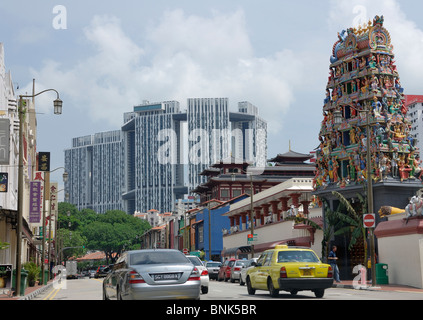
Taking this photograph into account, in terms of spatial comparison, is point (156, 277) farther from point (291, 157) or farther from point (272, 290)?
point (291, 157)

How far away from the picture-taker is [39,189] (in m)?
60.0

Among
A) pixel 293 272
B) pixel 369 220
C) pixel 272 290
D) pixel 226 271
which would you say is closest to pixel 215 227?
pixel 226 271

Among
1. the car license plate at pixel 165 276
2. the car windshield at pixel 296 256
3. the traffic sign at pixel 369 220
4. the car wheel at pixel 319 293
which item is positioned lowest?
the car wheel at pixel 319 293

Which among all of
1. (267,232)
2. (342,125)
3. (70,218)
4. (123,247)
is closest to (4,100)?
(342,125)

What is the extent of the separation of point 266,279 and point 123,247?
452 feet

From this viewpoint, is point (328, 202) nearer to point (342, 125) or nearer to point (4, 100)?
point (342, 125)

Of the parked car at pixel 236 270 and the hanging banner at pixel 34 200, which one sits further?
the hanging banner at pixel 34 200

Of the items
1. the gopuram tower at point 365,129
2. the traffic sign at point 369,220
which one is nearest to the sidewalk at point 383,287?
the traffic sign at point 369,220

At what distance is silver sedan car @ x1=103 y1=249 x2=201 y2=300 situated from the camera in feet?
50.6

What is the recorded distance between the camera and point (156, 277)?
15602 mm

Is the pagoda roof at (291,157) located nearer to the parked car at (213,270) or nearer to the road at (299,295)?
Answer: the parked car at (213,270)

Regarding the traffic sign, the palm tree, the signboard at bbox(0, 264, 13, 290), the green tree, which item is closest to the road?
the signboard at bbox(0, 264, 13, 290)

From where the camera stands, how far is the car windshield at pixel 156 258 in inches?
644

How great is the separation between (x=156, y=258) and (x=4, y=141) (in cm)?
2199
